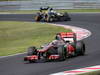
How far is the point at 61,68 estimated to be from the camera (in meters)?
11.1

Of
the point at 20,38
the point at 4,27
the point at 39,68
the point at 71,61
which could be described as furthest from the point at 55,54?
the point at 4,27

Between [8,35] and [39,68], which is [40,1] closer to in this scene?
[8,35]

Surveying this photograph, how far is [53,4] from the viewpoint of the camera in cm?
4138

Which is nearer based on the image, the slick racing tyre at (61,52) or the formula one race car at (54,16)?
the slick racing tyre at (61,52)

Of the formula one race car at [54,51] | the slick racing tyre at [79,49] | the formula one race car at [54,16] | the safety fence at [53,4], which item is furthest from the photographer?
the safety fence at [53,4]

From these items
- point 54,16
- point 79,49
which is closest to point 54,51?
point 79,49

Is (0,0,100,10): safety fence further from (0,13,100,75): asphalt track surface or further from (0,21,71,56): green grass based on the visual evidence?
(0,13,100,75): asphalt track surface

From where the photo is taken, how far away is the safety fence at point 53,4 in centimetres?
3869

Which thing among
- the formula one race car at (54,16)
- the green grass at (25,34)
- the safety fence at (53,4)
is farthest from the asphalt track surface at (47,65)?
the safety fence at (53,4)

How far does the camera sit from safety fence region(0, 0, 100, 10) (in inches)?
1523

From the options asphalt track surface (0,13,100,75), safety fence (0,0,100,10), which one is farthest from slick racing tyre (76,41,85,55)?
safety fence (0,0,100,10)

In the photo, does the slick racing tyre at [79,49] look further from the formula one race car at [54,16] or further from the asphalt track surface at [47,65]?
the formula one race car at [54,16]

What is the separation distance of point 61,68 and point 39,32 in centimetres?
1446

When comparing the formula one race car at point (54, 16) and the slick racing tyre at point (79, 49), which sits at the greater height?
the slick racing tyre at point (79, 49)
